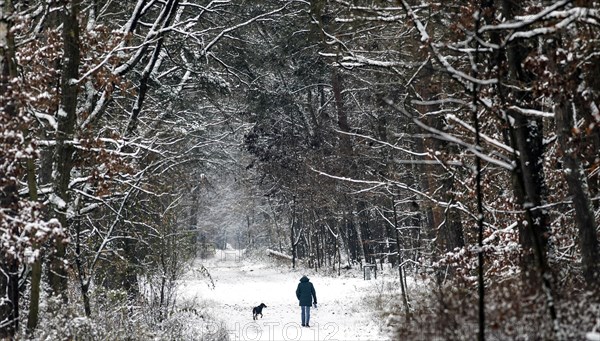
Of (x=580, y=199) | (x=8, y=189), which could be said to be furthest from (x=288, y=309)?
(x=580, y=199)

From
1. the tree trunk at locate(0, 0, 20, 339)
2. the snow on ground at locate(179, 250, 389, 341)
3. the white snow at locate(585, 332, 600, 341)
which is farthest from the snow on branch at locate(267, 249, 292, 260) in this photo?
the white snow at locate(585, 332, 600, 341)

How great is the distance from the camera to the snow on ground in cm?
1448

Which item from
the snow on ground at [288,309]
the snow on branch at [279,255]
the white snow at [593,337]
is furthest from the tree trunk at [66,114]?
the snow on branch at [279,255]

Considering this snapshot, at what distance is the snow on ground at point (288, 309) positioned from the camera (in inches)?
570

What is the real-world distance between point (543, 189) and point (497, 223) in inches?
122

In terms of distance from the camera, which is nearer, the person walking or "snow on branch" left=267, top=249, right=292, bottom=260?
the person walking

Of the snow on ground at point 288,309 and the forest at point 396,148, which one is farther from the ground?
the forest at point 396,148

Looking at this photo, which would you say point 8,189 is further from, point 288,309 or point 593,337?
point 288,309

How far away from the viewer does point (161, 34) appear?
11781 millimetres

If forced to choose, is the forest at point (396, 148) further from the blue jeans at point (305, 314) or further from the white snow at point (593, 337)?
the blue jeans at point (305, 314)

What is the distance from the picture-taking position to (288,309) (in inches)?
791

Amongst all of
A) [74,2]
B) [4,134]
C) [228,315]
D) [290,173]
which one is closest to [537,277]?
[4,134]

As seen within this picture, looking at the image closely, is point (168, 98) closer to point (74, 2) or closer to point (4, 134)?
point (74, 2)

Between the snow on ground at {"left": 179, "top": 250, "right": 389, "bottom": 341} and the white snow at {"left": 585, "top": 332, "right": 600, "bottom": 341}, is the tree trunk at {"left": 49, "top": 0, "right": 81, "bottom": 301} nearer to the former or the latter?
the snow on ground at {"left": 179, "top": 250, "right": 389, "bottom": 341}
